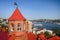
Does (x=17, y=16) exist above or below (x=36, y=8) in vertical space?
Answer: below

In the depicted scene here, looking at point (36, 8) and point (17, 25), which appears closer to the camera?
point (17, 25)

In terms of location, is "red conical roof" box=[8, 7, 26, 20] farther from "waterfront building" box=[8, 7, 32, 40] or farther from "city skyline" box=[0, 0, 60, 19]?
"city skyline" box=[0, 0, 60, 19]

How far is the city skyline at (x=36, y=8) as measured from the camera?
14.6 feet

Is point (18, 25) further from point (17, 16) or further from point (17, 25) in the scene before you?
point (17, 16)

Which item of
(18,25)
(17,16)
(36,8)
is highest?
(36,8)

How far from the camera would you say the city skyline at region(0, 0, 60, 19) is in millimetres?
4438

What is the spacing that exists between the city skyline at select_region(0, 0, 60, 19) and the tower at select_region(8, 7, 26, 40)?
0.48ft

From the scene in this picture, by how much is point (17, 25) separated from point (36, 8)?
59cm

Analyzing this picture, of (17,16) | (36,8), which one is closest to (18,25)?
(17,16)

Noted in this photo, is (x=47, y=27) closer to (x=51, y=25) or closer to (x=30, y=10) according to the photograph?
(x=51, y=25)

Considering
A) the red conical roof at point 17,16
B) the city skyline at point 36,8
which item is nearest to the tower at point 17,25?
the red conical roof at point 17,16

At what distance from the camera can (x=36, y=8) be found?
4.49 meters

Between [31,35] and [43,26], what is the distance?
34 centimetres

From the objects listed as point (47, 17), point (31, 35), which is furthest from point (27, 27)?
point (47, 17)
